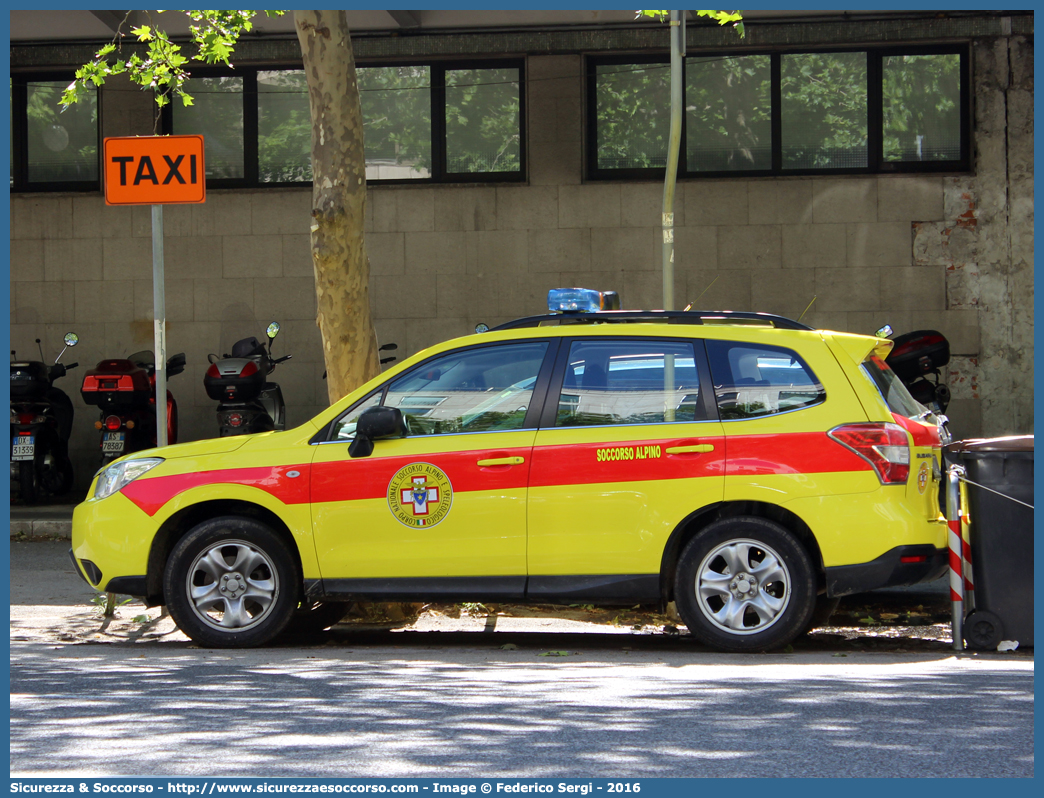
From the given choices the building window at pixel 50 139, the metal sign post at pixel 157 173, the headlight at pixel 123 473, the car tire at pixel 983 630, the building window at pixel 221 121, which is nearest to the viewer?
the car tire at pixel 983 630

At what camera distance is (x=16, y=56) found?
1426 centimetres

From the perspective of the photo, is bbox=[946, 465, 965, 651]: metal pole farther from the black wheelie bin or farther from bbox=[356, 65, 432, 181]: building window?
bbox=[356, 65, 432, 181]: building window

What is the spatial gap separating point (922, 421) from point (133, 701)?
14.0 ft

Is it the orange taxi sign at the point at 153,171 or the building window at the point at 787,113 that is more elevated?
the building window at the point at 787,113

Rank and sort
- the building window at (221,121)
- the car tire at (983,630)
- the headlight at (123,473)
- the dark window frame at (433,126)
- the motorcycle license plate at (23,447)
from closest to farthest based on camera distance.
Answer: the car tire at (983,630) < the headlight at (123,473) < the motorcycle license plate at (23,447) < the dark window frame at (433,126) < the building window at (221,121)

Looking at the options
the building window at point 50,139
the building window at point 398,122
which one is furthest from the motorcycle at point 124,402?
the building window at point 398,122

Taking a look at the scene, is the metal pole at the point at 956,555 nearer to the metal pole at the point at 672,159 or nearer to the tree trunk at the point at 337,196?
the metal pole at the point at 672,159

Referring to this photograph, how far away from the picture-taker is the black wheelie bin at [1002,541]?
6.59 metres

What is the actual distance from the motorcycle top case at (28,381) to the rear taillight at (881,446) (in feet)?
29.8

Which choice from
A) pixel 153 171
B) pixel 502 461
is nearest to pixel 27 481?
pixel 153 171

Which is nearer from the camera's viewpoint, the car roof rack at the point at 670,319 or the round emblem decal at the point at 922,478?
the round emblem decal at the point at 922,478

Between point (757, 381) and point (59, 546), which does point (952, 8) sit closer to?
point (757, 381)

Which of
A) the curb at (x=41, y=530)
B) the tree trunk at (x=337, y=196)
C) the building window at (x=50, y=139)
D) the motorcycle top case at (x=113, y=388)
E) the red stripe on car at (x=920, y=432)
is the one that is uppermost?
the building window at (x=50, y=139)
